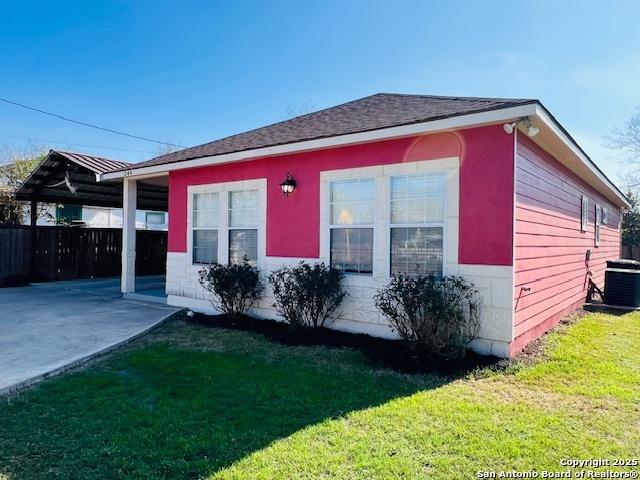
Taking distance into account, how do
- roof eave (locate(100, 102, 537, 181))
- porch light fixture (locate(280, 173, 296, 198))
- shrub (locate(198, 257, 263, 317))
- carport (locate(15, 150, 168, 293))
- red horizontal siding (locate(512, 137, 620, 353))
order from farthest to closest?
carport (locate(15, 150, 168, 293)) < shrub (locate(198, 257, 263, 317)) < porch light fixture (locate(280, 173, 296, 198)) < red horizontal siding (locate(512, 137, 620, 353)) < roof eave (locate(100, 102, 537, 181))

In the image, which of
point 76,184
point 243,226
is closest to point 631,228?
point 243,226

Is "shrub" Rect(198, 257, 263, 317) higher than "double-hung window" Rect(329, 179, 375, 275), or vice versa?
"double-hung window" Rect(329, 179, 375, 275)

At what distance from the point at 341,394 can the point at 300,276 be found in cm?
252

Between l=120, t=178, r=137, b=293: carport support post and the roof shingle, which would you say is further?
l=120, t=178, r=137, b=293: carport support post

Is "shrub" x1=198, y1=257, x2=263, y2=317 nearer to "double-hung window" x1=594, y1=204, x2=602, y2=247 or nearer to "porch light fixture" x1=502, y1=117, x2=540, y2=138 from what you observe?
"porch light fixture" x1=502, y1=117, x2=540, y2=138

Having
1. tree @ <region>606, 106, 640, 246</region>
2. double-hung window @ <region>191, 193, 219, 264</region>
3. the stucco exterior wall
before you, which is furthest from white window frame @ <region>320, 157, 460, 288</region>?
tree @ <region>606, 106, 640, 246</region>

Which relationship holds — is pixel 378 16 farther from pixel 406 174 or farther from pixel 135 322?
pixel 135 322

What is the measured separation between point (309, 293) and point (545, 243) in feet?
12.2

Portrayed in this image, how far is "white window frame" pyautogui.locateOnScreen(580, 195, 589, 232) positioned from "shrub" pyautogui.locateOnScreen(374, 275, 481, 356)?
590 centimetres

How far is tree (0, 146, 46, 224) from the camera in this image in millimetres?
15383

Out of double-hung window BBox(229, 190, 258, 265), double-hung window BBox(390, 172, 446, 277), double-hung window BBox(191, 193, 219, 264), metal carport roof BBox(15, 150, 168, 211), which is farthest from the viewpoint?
metal carport roof BBox(15, 150, 168, 211)

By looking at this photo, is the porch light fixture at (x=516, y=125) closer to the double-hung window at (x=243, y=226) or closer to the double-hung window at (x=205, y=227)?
the double-hung window at (x=243, y=226)

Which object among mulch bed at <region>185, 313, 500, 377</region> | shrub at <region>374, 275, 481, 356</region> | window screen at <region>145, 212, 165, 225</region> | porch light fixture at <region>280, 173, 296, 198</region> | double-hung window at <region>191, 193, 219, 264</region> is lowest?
mulch bed at <region>185, 313, 500, 377</region>

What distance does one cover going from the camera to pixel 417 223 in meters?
5.59
